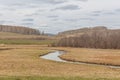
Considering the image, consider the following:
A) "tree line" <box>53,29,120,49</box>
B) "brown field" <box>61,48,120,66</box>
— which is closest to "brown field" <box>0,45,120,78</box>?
"brown field" <box>61,48,120,66</box>

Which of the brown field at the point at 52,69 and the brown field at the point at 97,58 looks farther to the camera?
the brown field at the point at 97,58

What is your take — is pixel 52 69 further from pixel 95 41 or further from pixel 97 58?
pixel 95 41

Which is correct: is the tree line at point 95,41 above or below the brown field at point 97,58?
above

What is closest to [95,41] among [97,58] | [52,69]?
[97,58]

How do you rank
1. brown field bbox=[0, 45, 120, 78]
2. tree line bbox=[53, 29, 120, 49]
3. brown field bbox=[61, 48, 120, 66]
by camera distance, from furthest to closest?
1. tree line bbox=[53, 29, 120, 49]
2. brown field bbox=[61, 48, 120, 66]
3. brown field bbox=[0, 45, 120, 78]

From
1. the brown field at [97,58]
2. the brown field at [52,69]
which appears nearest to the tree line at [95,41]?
→ the brown field at [97,58]

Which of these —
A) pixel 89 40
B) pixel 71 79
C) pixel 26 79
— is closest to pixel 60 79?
pixel 71 79

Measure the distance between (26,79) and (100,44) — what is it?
152 metres

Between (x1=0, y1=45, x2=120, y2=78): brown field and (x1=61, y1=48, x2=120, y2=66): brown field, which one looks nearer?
(x1=0, y1=45, x2=120, y2=78): brown field

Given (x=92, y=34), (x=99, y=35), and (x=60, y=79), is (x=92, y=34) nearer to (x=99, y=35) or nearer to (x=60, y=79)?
(x=99, y=35)

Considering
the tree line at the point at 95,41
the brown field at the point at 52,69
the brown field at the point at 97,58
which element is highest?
the tree line at the point at 95,41

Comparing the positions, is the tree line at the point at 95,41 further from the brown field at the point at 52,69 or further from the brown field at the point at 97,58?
the brown field at the point at 52,69

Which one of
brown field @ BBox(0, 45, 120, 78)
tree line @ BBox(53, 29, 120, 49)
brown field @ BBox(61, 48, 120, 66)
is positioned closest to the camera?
brown field @ BBox(0, 45, 120, 78)

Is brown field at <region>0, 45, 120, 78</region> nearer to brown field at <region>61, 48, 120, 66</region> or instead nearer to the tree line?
brown field at <region>61, 48, 120, 66</region>
